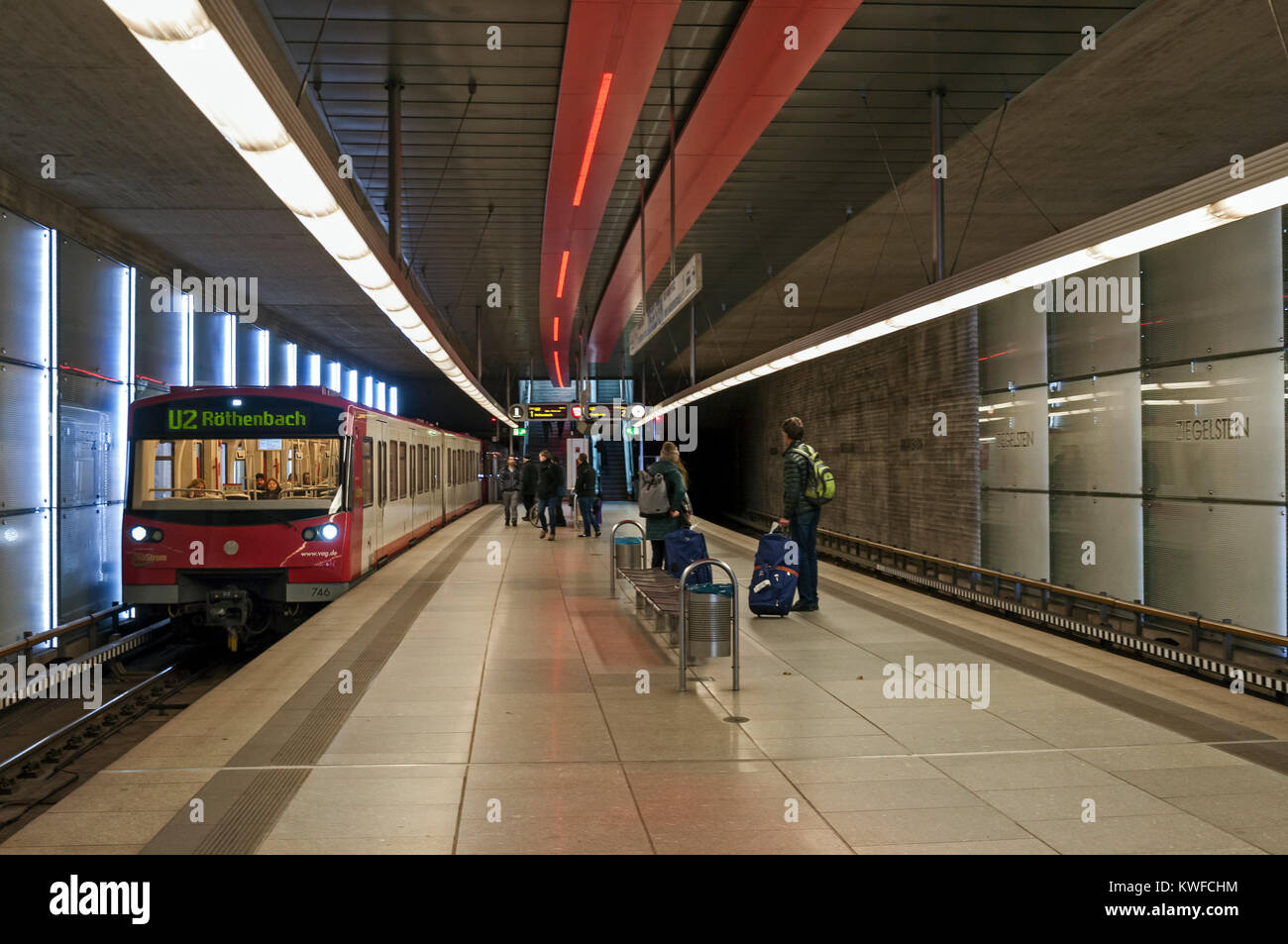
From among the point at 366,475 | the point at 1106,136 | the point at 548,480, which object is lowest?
the point at 548,480

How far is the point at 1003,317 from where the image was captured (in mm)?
12602

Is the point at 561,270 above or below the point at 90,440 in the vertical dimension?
above

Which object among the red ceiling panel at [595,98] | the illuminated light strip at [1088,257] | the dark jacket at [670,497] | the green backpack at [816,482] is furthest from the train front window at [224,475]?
the illuminated light strip at [1088,257]

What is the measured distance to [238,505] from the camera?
33.4ft

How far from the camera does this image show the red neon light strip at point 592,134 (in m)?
7.79

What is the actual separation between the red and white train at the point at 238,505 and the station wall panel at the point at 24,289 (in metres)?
1.20

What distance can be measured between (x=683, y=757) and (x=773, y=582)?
14.4 ft

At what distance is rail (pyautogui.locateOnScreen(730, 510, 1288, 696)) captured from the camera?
717 cm

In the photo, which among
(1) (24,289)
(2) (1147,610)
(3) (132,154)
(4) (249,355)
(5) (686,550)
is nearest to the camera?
(2) (1147,610)

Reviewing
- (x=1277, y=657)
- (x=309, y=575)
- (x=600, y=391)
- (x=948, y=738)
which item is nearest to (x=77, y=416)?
(x=309, y=575)

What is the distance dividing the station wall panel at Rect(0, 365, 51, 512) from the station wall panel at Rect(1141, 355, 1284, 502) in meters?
10.6

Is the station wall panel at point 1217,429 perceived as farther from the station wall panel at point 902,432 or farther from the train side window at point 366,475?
the train side window at point 366,475

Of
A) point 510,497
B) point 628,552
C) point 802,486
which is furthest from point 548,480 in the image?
point 802,486

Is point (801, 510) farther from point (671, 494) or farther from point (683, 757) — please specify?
point (683, 757)
